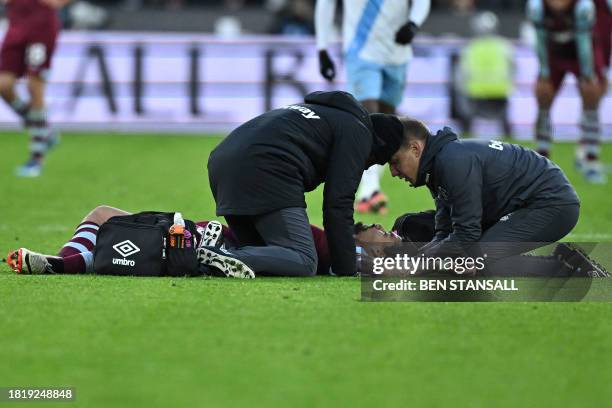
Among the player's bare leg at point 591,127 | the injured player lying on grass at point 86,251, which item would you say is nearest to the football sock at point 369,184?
the player's bare leg at point 591,127

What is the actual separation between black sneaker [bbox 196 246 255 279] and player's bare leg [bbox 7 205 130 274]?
684 millimetres

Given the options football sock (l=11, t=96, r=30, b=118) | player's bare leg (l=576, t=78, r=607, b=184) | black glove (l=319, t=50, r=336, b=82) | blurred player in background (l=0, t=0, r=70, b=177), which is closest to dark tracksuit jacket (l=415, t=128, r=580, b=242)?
black glove (l=319, t=50, r=336, b=82)

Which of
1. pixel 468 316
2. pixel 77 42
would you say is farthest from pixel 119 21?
pixel 468 316

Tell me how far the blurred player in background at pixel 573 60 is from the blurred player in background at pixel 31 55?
17.0ft

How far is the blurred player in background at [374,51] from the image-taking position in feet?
36.9

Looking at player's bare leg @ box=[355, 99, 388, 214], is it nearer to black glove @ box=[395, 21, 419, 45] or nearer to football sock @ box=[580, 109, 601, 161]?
black glove @ box=[395, 21, 419, 45]

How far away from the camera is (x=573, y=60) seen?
13.5 meters

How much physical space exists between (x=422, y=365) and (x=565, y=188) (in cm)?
262

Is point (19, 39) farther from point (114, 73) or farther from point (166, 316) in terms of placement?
point (166, 316)

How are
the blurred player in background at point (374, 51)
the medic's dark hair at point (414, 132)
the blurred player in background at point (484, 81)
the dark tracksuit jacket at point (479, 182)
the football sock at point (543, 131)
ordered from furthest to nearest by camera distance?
the blurred player in background at point (484, 81) → the football sock at point (543, 131) → the blurred player in background at point (374, 51) → the medic's dark hair at point (414, 132) → the dark tracksuit jacket at point (479, 182)

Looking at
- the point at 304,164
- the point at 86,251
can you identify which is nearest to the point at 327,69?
the point at 304,164

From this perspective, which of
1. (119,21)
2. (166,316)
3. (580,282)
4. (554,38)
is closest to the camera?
(166,316)

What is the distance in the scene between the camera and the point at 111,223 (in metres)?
7.05

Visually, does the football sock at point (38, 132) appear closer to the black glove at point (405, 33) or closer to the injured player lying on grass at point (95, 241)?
the black glove at point (405, 33)
